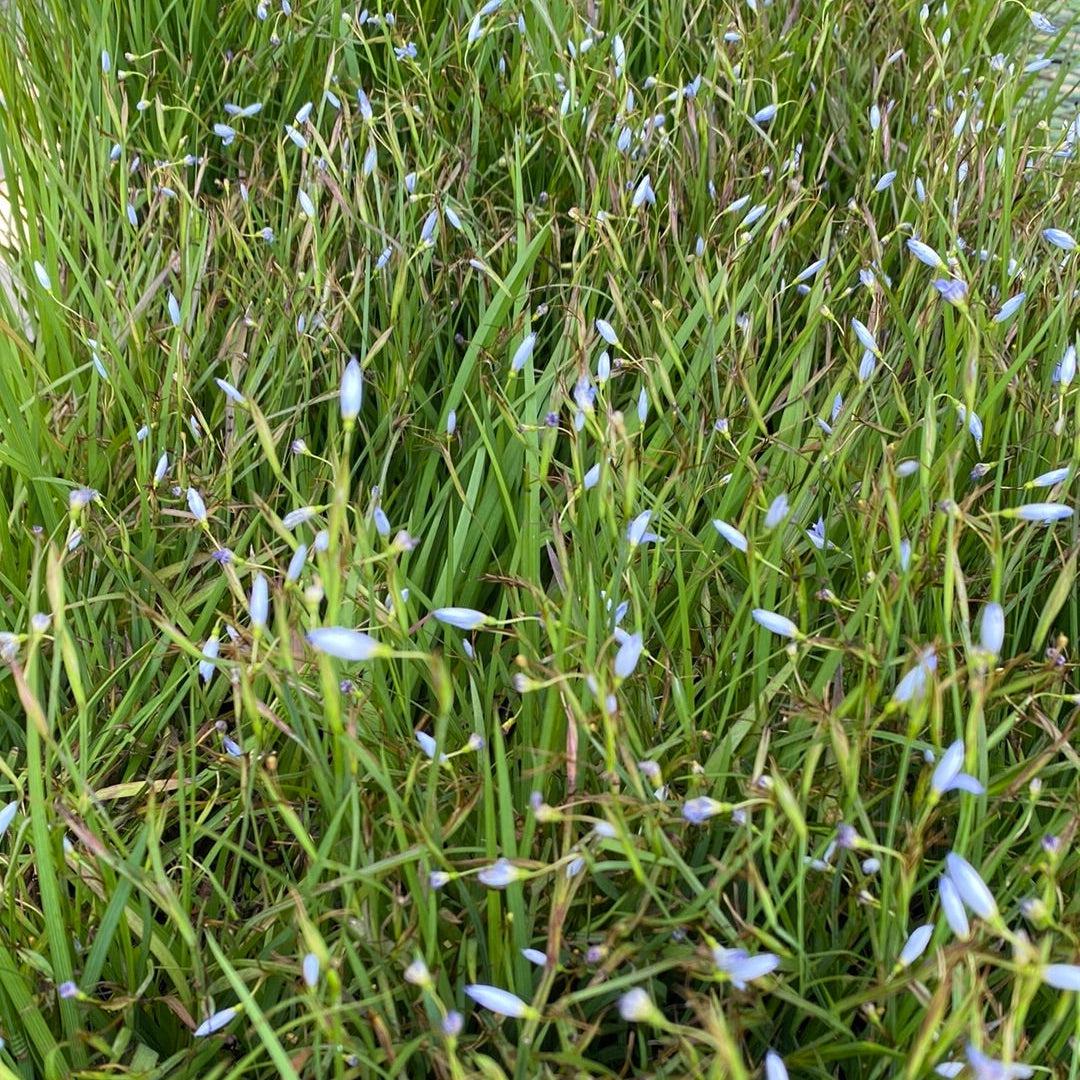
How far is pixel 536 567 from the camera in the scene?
109cm

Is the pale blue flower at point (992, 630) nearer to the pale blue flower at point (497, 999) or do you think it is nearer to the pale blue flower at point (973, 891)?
the pale blue flower at point (973, 891)

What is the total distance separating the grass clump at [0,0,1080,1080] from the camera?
81 centimetres

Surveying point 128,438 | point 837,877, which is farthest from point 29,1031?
point 128,438

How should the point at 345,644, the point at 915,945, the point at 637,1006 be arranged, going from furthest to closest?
the point at 915,945
the point at 345,644
the point at 637,1006

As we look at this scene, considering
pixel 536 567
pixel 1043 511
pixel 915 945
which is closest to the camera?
pixel 915 945

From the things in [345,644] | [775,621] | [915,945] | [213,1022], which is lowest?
[213,1022]

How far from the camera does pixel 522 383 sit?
1513 mm

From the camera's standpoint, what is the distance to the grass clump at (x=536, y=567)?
81cm

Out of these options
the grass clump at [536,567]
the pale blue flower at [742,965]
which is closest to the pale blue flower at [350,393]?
the grass clump at [536,567]

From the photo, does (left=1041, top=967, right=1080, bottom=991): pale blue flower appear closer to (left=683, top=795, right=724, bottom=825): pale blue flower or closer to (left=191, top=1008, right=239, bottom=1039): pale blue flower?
(left=683, top=795, right=724, bottom=825): pale blue flower

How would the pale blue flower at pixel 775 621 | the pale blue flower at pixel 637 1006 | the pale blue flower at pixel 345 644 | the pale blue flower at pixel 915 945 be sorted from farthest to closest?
the pale blue flower at pixel 775 621
the pale blue flower at pixel 915 945
the pale blue flower at pixel 345 644
the pale blue flower at pixel 637 1006

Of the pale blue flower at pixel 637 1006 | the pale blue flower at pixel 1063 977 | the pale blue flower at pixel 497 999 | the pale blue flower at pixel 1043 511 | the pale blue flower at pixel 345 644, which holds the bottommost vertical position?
the pale blue flower at pixel 497 999

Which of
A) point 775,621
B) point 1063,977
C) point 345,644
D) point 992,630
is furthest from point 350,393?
point 1063,977

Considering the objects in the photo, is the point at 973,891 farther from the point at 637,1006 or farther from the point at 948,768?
the point at 637,1006
